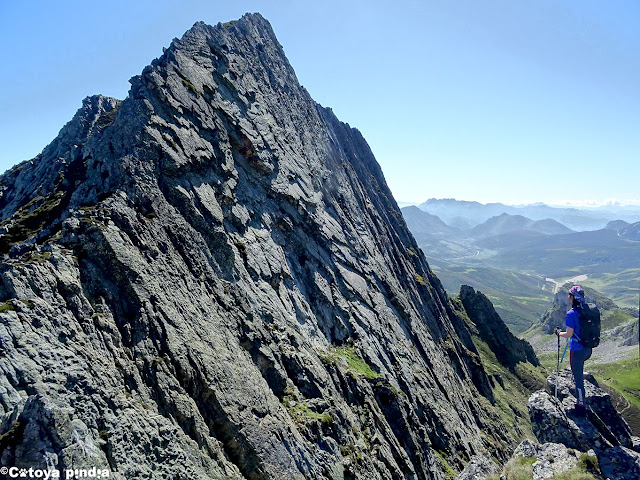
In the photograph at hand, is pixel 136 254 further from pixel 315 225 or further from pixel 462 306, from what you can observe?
pixel 462 306

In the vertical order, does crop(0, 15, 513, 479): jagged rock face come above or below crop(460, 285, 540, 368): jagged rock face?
above

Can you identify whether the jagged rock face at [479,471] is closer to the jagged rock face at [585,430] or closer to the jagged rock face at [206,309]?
the jagged rock face at [585,430]

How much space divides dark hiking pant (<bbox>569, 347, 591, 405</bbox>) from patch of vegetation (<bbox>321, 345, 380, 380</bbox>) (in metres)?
18.6

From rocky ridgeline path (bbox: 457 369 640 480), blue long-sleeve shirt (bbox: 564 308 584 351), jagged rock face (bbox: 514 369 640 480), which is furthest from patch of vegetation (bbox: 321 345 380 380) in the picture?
blue long-sleeve shirt (bbox: 564 308 584 351)

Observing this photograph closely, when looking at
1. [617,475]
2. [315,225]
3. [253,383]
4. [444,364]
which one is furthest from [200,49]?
[444,364]

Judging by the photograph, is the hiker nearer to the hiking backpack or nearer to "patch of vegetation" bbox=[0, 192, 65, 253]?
the hiking backpack

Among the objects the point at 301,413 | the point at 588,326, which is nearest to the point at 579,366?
the point at 588,326

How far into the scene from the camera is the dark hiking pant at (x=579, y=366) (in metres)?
24.7

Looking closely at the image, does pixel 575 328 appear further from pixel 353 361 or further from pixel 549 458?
pixel 353 361

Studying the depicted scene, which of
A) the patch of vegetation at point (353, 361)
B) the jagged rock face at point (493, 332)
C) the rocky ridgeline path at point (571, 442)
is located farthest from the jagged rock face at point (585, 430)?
the jagged rock face at point (493, 332)

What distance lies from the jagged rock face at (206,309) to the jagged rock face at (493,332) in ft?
227

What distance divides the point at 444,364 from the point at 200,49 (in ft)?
215

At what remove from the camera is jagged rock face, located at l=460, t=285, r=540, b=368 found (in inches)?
4916

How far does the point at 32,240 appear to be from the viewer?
85.0 feet
